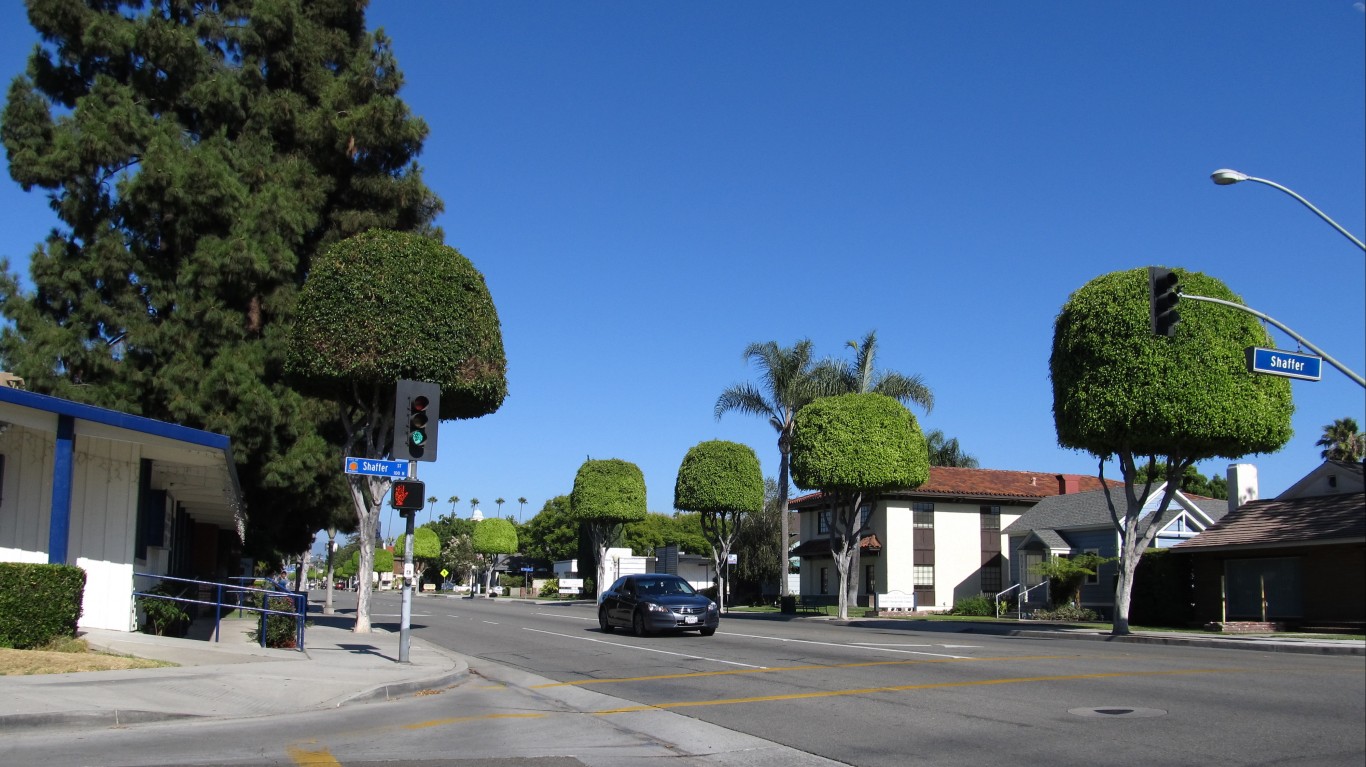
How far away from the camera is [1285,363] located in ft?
61.8

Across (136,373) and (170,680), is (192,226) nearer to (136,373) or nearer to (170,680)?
(136,373)

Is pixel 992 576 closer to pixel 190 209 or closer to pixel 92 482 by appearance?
pixel 190 209

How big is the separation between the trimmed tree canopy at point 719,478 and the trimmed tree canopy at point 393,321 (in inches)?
1162

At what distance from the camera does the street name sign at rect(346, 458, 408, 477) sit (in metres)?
16.6

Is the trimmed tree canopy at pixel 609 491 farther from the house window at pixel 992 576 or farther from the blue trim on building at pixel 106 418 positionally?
the blue trim on building at pixel 106 418

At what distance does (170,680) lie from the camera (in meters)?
12.6

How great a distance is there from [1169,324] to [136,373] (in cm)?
2298

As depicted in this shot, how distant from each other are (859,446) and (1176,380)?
15607 millimetres

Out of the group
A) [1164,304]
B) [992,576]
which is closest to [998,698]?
[1164,304]

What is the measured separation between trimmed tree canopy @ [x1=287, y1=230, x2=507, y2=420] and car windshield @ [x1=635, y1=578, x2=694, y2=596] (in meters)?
6.00

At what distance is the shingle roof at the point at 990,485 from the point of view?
53931 mm

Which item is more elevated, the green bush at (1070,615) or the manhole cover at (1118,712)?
the manhole cover at (1118,712)

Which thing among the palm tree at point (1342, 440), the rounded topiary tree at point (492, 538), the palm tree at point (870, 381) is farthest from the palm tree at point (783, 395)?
the rounded topiary tree at point (492, 538)

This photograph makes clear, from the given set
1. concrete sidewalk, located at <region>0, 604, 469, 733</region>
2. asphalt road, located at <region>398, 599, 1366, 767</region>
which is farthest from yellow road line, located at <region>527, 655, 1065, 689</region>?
concrete sidewalk, located at <region>0, 604, 469, 733</region>
